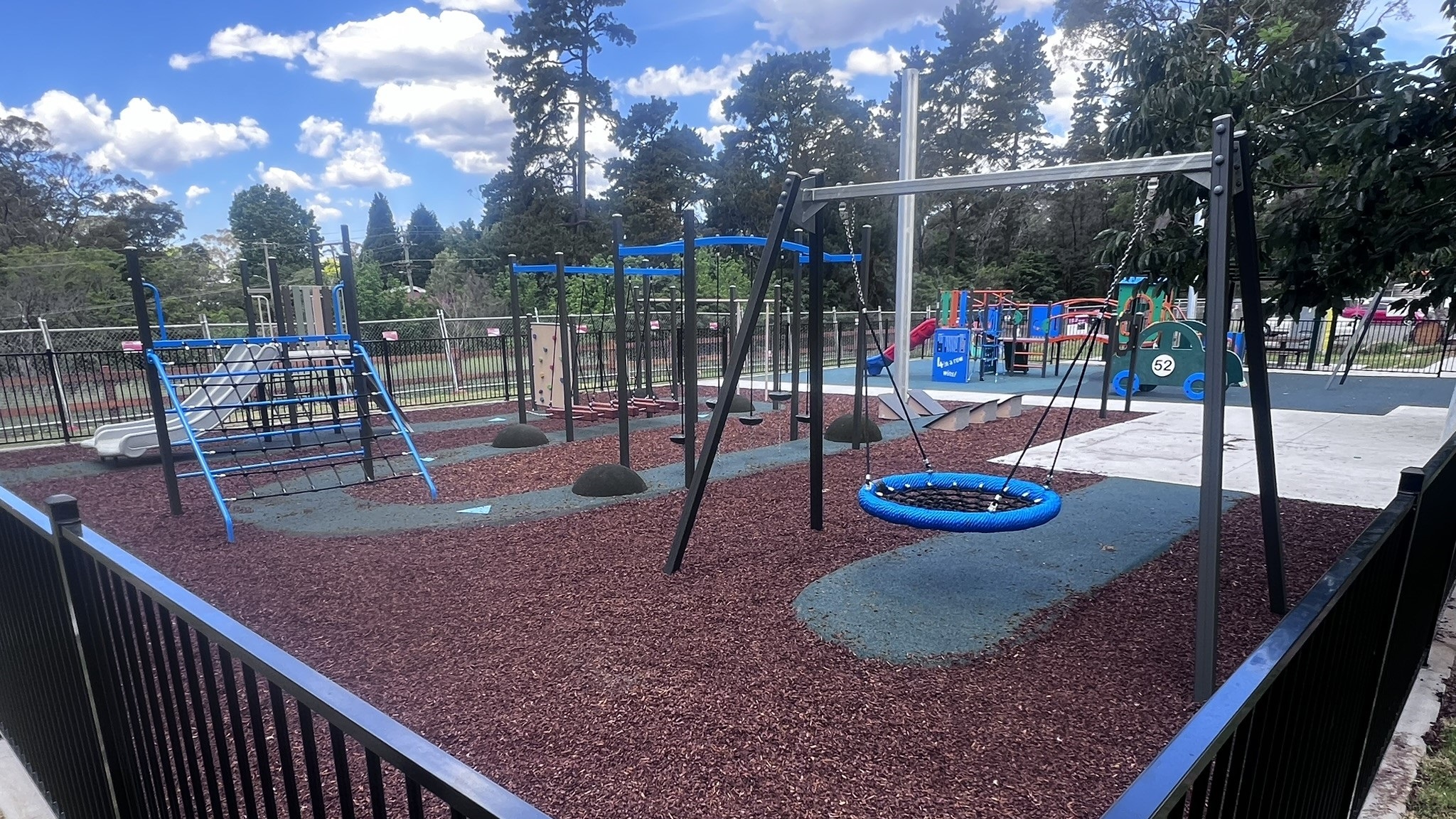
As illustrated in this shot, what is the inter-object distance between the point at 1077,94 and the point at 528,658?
51918mm

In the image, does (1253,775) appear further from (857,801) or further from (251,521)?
(251,521)

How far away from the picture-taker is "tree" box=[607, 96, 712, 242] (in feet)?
120

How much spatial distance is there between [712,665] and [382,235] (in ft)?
267

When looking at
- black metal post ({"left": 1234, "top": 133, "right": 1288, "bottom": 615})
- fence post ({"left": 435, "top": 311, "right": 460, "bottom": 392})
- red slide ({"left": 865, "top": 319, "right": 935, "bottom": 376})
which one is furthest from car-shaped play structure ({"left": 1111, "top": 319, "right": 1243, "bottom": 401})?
fence post ({"left": 435, "top": 311, "right": 460, "bottom": 392})

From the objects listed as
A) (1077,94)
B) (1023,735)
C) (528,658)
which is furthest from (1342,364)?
(1077,94)

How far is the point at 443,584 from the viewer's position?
183 inches

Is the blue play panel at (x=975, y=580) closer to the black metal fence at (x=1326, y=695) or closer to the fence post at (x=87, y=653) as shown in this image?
the black metal fence at (x=1326, y=695)

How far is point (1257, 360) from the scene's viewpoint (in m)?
3.76

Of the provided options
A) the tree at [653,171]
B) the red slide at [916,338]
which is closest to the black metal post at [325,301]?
the red slide at [916,338]

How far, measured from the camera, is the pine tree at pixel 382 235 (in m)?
71.5

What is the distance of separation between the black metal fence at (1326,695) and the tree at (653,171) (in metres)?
35.0

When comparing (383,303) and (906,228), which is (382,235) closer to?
(383,303)

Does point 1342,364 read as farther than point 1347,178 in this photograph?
Yes

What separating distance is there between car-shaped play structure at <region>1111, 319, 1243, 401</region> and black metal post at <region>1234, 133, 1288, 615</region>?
9836 mm
